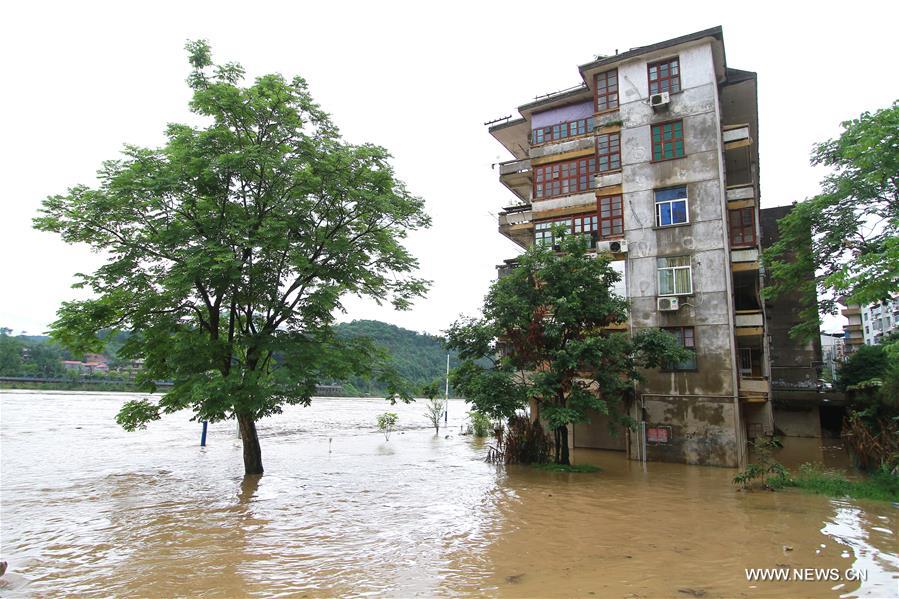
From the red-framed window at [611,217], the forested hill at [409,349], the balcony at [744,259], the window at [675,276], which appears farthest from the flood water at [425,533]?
the forested hill at [409,349]

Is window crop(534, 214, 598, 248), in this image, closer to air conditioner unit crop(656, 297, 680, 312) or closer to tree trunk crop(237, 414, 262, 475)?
air conditioner unit crop(656, 297, 680, 312)

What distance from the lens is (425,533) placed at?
31.7ft

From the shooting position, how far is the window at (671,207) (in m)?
19.5

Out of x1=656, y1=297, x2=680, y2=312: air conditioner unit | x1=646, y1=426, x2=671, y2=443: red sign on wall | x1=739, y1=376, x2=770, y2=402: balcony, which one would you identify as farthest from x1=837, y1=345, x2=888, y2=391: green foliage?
x1=656, y1=297, x2=680, y2=312: air conditioner unit

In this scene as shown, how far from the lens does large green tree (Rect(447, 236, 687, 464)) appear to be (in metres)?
15.7

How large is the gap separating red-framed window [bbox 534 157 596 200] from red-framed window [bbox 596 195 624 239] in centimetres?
129

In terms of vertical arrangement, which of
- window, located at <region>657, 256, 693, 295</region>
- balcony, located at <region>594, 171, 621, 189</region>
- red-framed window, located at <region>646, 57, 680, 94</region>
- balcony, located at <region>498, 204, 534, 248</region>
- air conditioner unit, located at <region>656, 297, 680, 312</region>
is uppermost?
red-framed window, located at <region>646, 57, 680, 94</region>

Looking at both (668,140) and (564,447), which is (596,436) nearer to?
(564,447)

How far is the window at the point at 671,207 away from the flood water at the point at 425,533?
890 centimetres

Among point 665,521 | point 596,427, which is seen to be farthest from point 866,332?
point 665,521

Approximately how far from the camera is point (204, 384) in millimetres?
12211

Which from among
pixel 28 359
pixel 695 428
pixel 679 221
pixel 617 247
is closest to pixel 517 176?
pixel 617 247

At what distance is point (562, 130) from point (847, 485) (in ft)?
54.3

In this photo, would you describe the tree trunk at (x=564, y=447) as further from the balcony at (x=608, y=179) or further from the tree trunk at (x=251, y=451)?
the balcony at (x=608, y=179)
